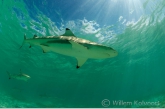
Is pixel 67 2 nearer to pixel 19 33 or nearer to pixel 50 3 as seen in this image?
pixel 50 3

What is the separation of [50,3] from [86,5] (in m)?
3.60

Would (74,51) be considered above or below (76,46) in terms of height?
above

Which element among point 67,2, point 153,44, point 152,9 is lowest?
point 67,2

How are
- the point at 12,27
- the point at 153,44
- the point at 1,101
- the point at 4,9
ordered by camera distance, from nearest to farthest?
the point at 4,9 → the point at 12,27 → the point at 153,44 → the point at 1,101

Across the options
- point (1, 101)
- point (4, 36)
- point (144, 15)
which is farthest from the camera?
point (1, 101)

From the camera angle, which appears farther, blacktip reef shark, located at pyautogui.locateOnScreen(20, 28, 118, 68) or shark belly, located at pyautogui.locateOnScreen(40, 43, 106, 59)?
shark belly, located at pyautogui.locateOnScreen(40, 43, 106, 59)

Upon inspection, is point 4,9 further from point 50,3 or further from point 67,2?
point 67,2

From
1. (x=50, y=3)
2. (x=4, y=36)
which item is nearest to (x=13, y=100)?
(x=4, y=36)

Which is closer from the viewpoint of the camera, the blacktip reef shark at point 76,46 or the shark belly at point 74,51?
the blacktip reef shark at point 76,46

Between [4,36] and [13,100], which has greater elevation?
[4,36]

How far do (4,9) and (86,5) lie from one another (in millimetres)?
8545

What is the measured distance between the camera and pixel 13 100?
36.0 meters

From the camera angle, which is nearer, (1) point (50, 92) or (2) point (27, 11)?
(2) point (27, 11)

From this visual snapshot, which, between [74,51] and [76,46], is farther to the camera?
[74,51]
